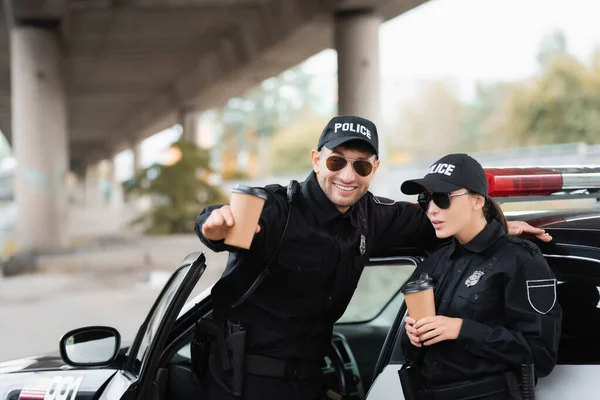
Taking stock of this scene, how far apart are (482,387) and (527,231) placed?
566mm

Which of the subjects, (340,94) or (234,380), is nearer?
(234,380)

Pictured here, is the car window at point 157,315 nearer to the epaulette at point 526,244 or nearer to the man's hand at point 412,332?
the man's hand at point 412,332

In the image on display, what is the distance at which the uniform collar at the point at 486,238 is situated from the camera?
2.24m

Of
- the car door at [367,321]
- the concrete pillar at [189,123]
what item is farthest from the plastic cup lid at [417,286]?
the concrete pillar at [189,123]

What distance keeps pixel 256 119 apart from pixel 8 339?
89.1 metres

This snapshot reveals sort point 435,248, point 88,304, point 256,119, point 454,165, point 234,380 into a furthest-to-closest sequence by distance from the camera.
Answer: point 256,119
point 88,304
point 435,248
point 234,380
point 454,165

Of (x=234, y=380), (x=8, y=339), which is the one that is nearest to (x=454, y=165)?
(x=234, y=380)

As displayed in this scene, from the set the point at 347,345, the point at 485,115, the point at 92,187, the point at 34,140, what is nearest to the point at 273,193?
the point at 347,345

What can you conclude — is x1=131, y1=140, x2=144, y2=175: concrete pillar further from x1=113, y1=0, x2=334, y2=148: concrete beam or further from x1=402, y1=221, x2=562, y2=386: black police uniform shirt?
x1=402, y1=221, x2=562, y2=386: black police uniform shirt

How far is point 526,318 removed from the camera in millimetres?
2064

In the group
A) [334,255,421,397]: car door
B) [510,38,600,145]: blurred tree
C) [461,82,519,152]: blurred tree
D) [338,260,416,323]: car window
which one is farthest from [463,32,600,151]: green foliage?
[334,255,421,397]: car door

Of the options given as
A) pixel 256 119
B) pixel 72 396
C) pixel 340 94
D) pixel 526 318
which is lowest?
pixel 72 396

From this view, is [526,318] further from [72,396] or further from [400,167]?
[400,167]

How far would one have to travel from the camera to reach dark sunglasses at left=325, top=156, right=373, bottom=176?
266cm
